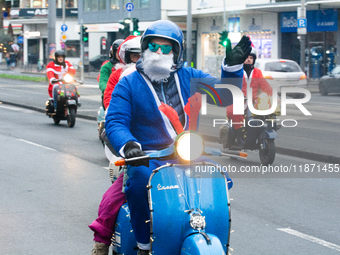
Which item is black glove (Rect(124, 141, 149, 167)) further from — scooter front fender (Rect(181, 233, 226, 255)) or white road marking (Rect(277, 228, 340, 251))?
white road marking (Rect(277, 228, 340, 251))

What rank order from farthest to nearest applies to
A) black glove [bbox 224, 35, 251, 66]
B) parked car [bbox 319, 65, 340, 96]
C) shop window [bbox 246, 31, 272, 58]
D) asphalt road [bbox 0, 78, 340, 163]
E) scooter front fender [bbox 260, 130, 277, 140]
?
shop window [bbox 246, 31, 272, 58] → parked car [bbox 319, 65, 340, 96] → asphalt road [bbox 0, 78, 340, 163] → scooter front fender [bbox 260, 130, 277, 140] → black glove [bbox 224, 35, 251, 66]

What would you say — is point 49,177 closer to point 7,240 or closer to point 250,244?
point 7,240

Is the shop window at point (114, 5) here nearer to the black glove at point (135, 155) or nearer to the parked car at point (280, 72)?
the parked car at point (280, 72)

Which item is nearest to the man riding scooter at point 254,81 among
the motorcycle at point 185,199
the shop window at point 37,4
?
the motorcycle at point 185,199

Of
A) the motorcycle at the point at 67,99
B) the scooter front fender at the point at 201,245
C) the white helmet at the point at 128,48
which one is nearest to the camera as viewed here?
the scooter front fender at the point at 201,245

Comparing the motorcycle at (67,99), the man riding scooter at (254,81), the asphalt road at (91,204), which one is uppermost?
the man riding scooter at (254,81)

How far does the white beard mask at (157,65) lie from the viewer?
342 cm

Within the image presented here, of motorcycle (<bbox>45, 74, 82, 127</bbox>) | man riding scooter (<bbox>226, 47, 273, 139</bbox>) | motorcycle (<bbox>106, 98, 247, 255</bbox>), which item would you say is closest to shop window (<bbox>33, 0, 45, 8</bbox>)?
motorcycle (<bbox>45, 74, 82, 127</bbox>)

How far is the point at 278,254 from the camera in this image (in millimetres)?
4605

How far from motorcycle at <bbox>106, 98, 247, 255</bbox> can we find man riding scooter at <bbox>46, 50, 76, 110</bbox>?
10.9m

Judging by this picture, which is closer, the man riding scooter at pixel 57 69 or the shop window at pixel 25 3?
the man riding scooter at pixel 57 69

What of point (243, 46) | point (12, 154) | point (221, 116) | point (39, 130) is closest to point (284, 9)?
point (221, 116)

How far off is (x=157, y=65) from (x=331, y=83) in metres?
22.1

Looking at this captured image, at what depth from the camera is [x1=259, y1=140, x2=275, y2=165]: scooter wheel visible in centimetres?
846
